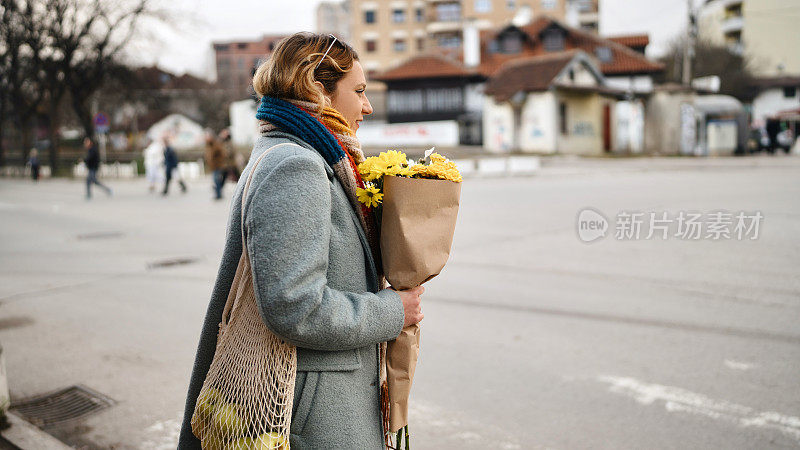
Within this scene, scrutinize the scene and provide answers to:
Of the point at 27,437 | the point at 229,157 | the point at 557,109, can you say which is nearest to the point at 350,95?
the point at 27,437

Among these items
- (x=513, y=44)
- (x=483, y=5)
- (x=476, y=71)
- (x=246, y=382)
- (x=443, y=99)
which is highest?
(x=483, y=5)

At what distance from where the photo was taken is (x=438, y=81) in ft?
173

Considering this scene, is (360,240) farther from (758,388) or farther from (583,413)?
(758,388)

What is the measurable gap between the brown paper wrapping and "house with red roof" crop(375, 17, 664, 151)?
1938 inches

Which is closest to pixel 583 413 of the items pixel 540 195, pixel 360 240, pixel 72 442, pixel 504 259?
pixel 360 240

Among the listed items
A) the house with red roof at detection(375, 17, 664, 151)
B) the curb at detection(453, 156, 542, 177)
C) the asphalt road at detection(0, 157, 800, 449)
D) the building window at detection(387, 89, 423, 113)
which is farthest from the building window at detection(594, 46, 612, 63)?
the asphalt road at detection(0, 157, 800, 449)

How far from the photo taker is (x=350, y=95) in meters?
1.99

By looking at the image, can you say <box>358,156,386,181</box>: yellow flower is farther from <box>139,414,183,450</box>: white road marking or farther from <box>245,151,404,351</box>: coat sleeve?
<box>139,414,183,450</box>: white road marking

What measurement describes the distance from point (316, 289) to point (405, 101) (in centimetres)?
5324

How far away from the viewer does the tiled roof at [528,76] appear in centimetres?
4109

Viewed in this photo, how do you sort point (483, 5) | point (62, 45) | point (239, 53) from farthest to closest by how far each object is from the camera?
point (239, 53) < point (483, 5) < point (62, 45)
